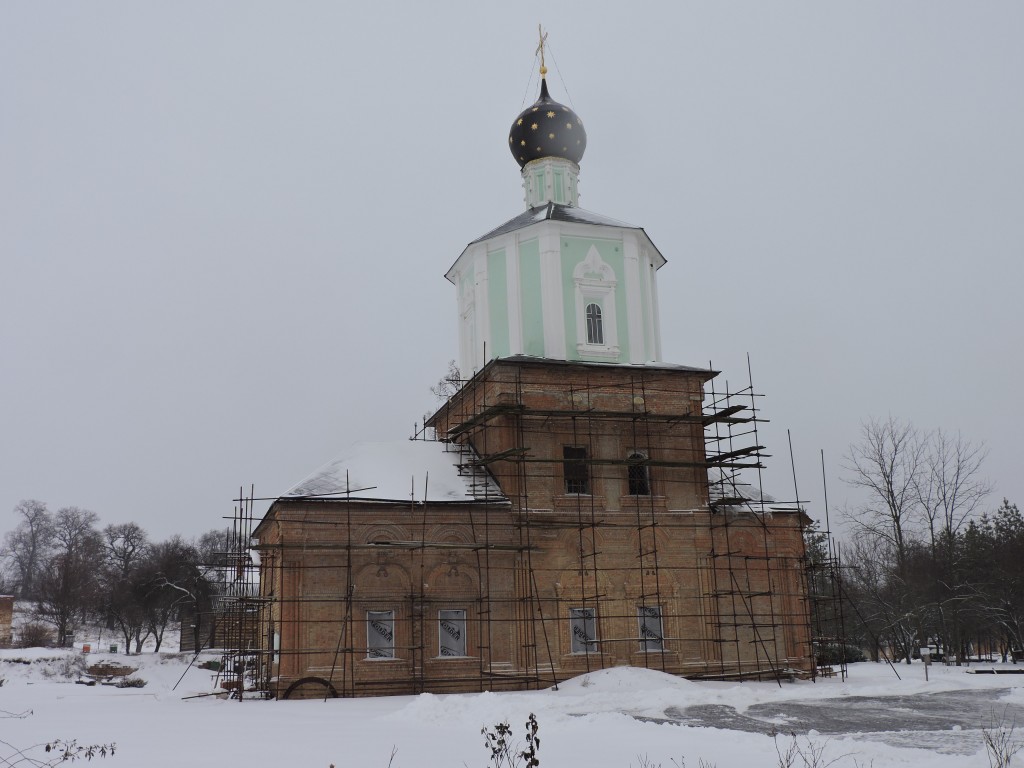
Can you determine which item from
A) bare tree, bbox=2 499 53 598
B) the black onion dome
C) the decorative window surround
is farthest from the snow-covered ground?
bare tree, bbox=2 499 53 598

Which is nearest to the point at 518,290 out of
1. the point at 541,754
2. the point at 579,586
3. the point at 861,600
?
the point at 579,586

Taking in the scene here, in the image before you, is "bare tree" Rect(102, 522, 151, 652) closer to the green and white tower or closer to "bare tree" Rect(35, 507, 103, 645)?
"bare tree" Rect(35, 507, 103, 645)

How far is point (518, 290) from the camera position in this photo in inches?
966

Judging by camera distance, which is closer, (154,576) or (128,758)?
(128,758)

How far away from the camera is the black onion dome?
88.3 ft

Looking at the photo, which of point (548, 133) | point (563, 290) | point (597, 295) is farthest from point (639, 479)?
point (548, 133)

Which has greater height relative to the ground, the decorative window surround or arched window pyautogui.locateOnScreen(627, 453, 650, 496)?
the decorative window surround

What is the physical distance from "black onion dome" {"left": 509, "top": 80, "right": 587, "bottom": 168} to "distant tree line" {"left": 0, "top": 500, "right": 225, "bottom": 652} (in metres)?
18.9

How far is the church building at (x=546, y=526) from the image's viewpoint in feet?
68.7

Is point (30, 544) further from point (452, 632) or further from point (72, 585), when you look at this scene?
point (452, 632)

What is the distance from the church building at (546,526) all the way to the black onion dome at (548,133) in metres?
2.17

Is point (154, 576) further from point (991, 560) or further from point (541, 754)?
point (541, 754)

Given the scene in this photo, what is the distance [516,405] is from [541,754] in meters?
11.6

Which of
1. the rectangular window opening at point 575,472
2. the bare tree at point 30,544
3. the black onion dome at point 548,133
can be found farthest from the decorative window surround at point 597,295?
the bare tree at point 30,544
